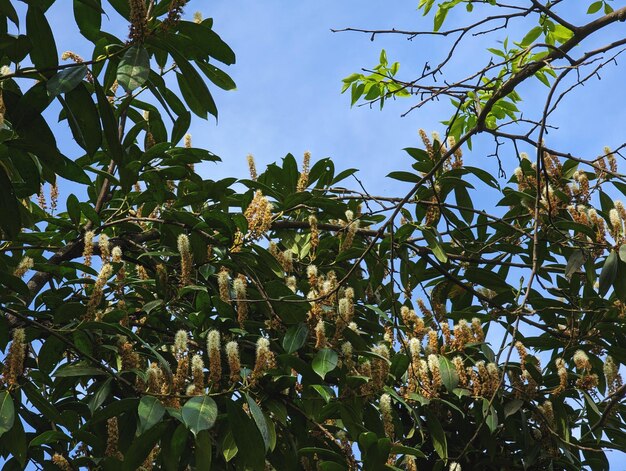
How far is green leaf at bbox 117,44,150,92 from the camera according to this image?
6.42ft

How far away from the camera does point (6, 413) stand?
220cm

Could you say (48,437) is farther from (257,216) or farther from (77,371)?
(257,216)

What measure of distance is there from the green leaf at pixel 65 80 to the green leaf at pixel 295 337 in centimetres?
95

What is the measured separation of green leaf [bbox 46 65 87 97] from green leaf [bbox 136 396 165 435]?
77 cm

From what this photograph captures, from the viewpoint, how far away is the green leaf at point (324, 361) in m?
2.47

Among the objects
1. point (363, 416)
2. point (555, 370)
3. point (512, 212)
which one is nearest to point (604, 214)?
point (512, 212)

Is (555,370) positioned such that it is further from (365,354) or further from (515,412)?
(365,354)

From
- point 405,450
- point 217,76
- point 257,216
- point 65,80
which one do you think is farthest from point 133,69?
point 405,450

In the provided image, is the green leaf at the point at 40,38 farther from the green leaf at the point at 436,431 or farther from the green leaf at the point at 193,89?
the green leaf at the point at 436,431

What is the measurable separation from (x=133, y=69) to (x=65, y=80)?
0.49ft

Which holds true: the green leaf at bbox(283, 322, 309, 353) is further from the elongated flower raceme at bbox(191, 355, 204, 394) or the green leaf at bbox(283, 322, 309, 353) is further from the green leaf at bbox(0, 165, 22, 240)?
the green leaf at bbox(0, 165, 22, 240)

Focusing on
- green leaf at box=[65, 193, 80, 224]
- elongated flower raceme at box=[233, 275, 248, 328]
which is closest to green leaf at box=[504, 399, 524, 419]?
elongated flower raceme at box=[233, 275, 248, 328]

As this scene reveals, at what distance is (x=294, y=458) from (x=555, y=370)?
111 centimetres

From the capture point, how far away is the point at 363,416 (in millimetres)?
2689
